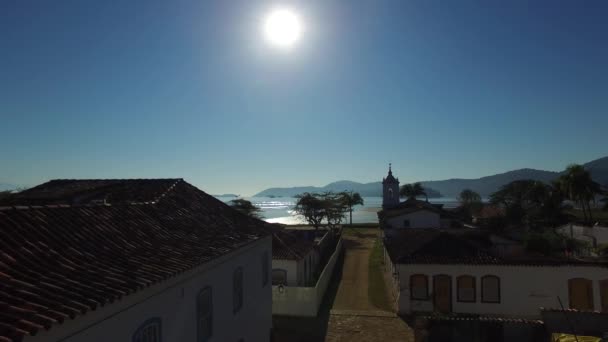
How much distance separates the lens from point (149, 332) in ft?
26.7

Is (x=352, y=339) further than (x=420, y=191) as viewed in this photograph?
No

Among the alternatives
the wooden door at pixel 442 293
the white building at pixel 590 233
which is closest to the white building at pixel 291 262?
the wooden door at pixel 442 293

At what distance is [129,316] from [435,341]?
12.3 metres

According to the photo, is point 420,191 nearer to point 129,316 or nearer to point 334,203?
point 334,203

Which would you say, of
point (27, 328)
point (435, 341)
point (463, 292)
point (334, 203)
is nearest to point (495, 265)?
point (463, 292)

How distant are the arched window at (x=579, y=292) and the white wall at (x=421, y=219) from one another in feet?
72.5

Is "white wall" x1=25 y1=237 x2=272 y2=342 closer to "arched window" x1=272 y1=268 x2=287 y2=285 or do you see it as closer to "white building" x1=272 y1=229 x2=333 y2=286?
"white building" x1=272 y1=229 x2=333 y2=286

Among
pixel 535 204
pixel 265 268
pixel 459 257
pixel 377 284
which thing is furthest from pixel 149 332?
pixel 535 204

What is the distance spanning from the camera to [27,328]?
4496 millimetres

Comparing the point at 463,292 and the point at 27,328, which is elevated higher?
the point at 27,328

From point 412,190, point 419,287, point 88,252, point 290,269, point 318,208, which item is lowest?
point 419,287

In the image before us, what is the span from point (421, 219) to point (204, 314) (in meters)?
36.4

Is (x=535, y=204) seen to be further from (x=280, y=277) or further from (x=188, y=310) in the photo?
(x=188, y=310)

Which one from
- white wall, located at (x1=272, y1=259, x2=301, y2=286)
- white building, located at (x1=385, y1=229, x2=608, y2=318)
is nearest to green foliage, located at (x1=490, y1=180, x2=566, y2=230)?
white building, located at (x1=385, y1=229, x2=608, y2=318)
